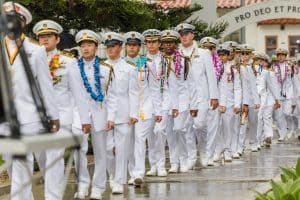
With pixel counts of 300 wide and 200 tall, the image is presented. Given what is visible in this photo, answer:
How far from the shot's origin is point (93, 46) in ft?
38.4

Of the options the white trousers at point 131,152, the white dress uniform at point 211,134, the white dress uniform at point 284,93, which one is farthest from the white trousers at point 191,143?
the white dress uniform at point 284,93

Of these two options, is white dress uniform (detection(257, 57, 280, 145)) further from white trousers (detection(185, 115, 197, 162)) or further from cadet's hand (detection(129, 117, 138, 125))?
cadet's hand (detection(129, 117, 138, 125))

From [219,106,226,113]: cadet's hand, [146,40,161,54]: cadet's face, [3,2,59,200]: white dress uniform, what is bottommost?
[219,106,226,113]: cadet's hand

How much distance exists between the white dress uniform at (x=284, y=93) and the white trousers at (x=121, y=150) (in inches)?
475

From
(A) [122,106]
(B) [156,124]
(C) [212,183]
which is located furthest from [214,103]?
(A) [122,106]

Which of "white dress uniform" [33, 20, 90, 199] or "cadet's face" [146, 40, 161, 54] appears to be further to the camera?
"cadet's face" [146, 40, 161, 54]

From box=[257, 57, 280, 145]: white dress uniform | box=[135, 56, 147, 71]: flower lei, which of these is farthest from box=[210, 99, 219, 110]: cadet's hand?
box=[257, 57, 280, 145]: white dress uniform

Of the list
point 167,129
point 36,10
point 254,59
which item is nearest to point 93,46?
point 167,129

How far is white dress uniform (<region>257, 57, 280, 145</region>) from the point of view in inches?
899

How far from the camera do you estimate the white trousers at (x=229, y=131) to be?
59.6 feet

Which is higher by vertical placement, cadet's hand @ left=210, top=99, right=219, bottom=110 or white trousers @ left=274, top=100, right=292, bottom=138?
cadet's hand @ left=210, top=99, right=219, bottom=110

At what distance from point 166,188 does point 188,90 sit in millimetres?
3122

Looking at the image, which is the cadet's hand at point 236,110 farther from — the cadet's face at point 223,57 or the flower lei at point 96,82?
the flower lei at point 96,82

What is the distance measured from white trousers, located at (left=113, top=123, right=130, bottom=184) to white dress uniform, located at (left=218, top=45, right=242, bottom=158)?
5.19 m
